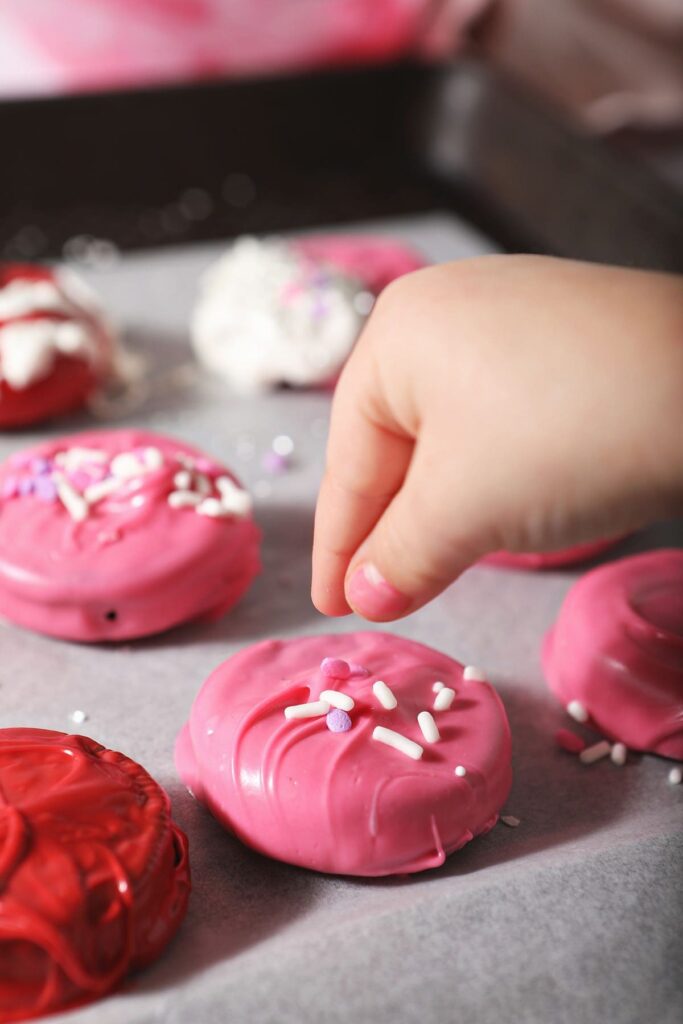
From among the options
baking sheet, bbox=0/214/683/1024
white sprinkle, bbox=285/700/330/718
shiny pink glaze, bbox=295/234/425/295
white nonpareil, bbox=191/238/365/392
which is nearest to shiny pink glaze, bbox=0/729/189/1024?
baking sheet, bbox=0/214/683/1024

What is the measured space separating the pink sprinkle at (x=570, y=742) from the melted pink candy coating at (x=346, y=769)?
0.11 m

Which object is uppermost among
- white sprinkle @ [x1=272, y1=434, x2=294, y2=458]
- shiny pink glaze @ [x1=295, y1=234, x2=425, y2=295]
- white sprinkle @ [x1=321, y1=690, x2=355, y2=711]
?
shiny pink glaze @ [x1=295, y1=234, x2=425, y2=295]

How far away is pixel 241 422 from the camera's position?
5.40ft

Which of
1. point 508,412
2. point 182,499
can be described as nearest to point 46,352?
point 182,499

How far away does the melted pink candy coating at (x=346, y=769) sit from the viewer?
3.13ft

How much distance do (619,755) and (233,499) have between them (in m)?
0.50

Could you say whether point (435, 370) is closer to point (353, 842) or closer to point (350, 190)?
point (353, 842)

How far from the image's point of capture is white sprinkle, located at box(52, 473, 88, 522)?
1.26 m

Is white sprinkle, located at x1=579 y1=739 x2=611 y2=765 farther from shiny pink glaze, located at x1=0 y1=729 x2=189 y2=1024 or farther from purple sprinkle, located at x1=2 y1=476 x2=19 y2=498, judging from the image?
purple sprinkle, located at x1=2 y1=476 x2=19 y2=498

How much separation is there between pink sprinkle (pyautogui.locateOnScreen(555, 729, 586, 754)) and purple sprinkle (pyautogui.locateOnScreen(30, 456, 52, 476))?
65 centimetres

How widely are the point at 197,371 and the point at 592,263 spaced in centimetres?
101

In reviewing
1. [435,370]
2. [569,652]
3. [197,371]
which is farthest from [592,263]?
[197,371]

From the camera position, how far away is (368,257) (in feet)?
6.19

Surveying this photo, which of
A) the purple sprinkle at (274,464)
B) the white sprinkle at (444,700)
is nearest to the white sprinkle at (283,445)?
the purple sprinkle at (274,464)
